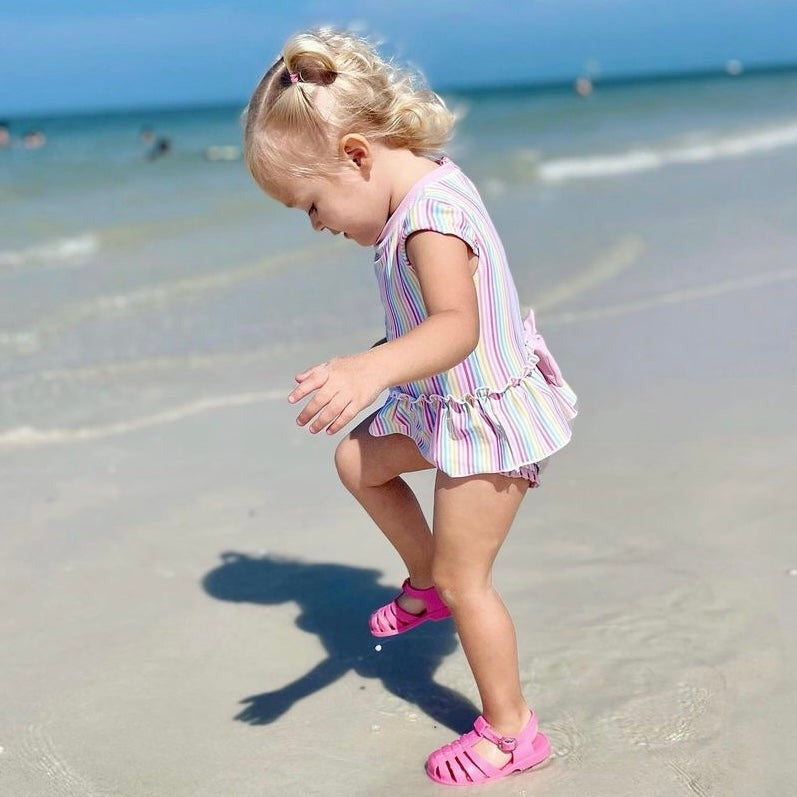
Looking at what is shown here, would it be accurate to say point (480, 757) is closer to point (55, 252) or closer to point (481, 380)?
point (481, 380)

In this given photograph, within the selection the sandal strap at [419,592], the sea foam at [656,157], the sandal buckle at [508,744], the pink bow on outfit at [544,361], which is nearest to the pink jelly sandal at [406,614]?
the sandal strap at [419,592]

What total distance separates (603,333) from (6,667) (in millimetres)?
3488

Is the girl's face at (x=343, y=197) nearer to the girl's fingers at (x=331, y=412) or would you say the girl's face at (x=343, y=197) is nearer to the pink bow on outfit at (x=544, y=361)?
the pink bow on outfit at (x=544, y=361)

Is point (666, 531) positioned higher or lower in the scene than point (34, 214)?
higher

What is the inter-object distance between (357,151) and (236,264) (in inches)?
245

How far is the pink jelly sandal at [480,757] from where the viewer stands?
2.31m

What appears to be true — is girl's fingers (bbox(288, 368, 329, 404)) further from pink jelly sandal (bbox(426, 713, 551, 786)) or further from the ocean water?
the ocean water

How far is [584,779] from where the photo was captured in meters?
2.29

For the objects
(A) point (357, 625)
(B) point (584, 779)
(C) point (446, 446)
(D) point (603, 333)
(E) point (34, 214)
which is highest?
(C) point (446, 446)

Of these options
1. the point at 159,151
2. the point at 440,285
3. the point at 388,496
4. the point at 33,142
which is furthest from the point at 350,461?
the point at 33,142

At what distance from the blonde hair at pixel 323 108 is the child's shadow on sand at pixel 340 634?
118cm

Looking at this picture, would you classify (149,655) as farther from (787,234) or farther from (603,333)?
(787,234)

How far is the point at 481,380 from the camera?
2.30m

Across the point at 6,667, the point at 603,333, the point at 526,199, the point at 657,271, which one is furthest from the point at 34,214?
the point at 6,667
